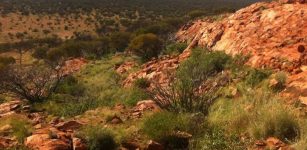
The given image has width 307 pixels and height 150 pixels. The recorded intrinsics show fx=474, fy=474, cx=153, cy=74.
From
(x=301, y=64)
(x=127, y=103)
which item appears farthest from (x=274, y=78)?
(x=127, y=103)

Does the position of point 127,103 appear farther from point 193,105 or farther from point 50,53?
point 50,53

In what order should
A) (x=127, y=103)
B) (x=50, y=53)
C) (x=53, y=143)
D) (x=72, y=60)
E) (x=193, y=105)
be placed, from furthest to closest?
1. (x=50, y=53)
2. (x=72, y=60)
3. (x=127, y=103)
4. (x=193, y=105)
5. (x=53, y=143)

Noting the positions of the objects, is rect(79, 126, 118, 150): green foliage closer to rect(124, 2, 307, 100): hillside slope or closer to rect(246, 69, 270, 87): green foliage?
rect(124, 2, 307, 100): hillside slope

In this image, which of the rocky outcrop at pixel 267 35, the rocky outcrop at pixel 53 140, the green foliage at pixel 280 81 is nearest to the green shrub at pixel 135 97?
the rocky outcrop at pixel 267 35

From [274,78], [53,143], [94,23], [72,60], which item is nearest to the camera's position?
[53,143]

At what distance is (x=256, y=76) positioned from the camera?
40.4 ft

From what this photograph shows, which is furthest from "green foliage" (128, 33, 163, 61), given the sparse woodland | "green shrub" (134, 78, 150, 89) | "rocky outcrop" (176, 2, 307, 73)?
"green shrub" (134, 78, 150, 89)

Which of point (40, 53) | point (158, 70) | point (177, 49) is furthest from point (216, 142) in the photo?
point (40, 53)

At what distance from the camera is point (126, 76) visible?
2027 cm

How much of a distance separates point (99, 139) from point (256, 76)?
5603mm

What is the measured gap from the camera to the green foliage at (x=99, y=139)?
8094mm

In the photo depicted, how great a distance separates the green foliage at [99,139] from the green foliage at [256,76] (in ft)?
16.6

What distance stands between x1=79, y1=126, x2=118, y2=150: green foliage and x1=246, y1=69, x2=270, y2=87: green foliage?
5.06 m

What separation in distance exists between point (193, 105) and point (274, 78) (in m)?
2.51
